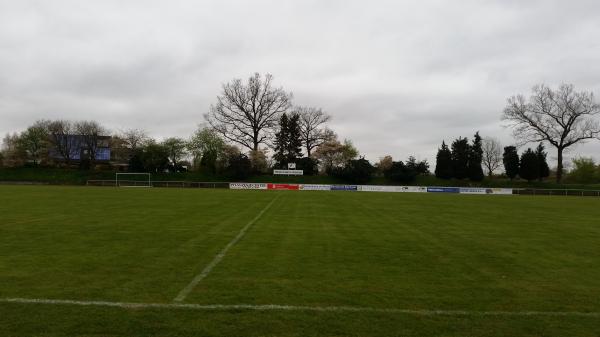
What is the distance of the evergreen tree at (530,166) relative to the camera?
75.4 metres

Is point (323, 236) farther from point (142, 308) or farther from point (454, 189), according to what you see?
point (454, 189)

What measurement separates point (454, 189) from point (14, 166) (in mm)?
81616

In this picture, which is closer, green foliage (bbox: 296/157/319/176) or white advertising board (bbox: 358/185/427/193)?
white advertising board (bbox: 358/185/427/193)

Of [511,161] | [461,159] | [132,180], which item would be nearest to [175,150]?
[132,180]

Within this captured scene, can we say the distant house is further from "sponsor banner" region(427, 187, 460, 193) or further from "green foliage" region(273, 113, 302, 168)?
"sponsor banner" region(427, 187, 460, 193)

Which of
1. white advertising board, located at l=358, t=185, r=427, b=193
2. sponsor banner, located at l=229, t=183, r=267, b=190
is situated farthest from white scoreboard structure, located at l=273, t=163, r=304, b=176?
white advertising board, located at l=358, t=185, r=427, b=193

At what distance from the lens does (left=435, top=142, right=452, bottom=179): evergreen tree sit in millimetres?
77438

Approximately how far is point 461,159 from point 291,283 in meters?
76.7

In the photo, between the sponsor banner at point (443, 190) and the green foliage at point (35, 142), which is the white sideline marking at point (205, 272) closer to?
the sponsor banner at point (443, 190)

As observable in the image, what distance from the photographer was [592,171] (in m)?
87.2

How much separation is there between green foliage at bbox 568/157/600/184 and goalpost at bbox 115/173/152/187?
85.8m

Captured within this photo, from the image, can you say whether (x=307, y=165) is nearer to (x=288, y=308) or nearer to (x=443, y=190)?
(x=443, y=190)

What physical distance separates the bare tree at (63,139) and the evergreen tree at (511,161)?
89409 millimetres

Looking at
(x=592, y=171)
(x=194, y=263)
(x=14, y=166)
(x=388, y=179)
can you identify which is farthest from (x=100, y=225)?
(x=592, y=171)
